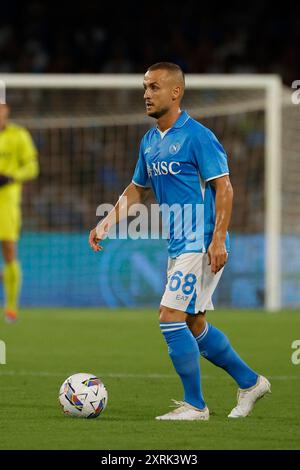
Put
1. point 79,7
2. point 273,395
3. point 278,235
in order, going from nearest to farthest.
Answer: point 273,395 < point 278,235 < point 79,7

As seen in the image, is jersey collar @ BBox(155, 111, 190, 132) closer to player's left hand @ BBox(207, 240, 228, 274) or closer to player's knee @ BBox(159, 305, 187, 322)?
player's left hand @ BBox(207, 240, 228, 274)

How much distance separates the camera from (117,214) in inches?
267

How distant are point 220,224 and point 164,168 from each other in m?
0.51

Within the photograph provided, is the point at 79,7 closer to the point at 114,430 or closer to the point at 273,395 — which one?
the point at 273,395

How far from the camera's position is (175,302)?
6211mm

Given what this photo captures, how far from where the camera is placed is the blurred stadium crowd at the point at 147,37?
69.7 feet

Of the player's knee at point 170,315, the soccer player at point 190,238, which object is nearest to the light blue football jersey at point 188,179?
the soccer player at point 190,238

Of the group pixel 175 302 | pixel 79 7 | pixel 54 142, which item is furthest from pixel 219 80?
pixel 175 302

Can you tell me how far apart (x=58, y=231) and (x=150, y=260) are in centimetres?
169

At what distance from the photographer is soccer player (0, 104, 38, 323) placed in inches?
529

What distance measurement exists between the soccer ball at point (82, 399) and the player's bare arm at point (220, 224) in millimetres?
964

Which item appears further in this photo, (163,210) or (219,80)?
(219,80)

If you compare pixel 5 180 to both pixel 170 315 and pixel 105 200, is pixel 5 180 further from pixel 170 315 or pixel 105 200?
pixel 170 315

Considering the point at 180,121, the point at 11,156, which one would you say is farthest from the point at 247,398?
the point at 11,156
